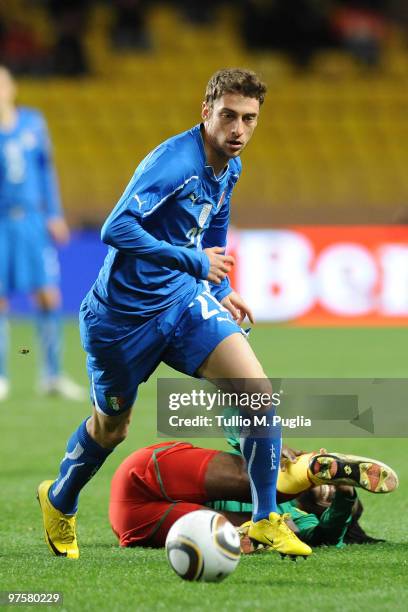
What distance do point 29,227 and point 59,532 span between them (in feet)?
16.5

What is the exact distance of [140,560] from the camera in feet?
13.0

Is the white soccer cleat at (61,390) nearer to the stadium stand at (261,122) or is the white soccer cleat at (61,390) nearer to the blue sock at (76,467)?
the blue sock at (76,467)

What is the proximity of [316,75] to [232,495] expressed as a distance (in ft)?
47.3

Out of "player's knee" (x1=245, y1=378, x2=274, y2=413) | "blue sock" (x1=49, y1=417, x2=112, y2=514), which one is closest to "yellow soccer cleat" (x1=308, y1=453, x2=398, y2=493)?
"player's knee" (x1=245, y1=378, x2=274, y2=413)

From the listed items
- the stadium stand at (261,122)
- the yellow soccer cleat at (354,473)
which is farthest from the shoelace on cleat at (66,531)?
the stadium stand at (261,122)

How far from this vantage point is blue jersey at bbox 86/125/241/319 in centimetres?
377

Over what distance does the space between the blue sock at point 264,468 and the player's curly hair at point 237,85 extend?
1.02 metres

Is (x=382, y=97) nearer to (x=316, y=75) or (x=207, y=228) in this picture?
(x=316, y=75)

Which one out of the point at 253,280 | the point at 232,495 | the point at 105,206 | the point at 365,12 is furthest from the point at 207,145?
the point at 365,12

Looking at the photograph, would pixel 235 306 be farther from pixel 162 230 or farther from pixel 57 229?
pixel 57 229

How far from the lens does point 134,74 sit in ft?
57.4

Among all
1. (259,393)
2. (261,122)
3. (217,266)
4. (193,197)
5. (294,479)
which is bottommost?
(294,479)

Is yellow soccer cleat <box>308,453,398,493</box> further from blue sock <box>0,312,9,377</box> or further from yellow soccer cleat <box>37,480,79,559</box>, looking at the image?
blue sock <box>0,312,9,377</box>

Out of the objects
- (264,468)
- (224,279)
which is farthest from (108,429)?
(224,279)
